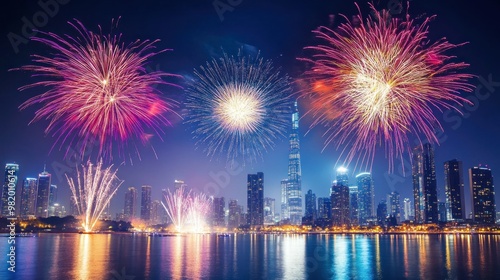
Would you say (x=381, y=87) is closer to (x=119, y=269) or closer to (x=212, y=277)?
(x=212, y=277)

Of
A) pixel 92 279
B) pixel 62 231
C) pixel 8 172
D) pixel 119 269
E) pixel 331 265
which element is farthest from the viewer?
pixel 62 231

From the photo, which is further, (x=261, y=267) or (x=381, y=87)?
(x=261, y=267)

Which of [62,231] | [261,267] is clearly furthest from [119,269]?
[62,231]

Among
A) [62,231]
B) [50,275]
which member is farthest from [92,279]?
[62,231]

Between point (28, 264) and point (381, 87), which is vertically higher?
point (381, 87)

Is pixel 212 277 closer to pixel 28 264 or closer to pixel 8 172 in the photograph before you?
pixel 28 264

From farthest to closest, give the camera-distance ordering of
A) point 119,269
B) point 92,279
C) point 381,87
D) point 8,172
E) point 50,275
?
point 8,172
point 119,269
point 50,275
point 92,279
point 381,87

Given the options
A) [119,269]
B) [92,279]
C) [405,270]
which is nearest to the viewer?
[92,279]

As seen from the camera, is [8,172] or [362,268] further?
[8,172]

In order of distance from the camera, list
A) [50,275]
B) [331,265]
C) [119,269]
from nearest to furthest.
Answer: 1. [50,275]
2. [119,269]
3. [331,265]
